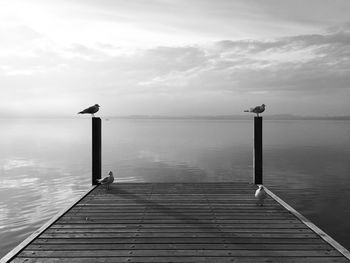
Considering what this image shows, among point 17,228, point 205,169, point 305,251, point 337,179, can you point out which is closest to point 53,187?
point 17,228

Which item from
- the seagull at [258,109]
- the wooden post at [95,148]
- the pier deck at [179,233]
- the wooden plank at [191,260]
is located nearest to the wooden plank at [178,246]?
the pier deck at [179,233]

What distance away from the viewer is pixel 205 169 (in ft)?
95.8

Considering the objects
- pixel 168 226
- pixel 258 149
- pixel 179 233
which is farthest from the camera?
pixel 258 149

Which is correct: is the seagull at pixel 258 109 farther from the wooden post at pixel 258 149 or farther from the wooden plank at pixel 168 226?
the wooden plank at pixel 168 226

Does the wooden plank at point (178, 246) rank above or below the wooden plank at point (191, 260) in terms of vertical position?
above

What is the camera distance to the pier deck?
516cm

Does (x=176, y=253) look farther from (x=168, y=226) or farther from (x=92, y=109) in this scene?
(x=92, y=109)

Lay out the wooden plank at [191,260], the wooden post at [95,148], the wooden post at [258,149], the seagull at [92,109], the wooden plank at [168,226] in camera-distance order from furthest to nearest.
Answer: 1. the seagull at [92,109]
2. the wooden post at [95,148]
3. the wooden post at [258,149]
4. the wooden plank at [168,226]
5. the wooden plank at [191,260]

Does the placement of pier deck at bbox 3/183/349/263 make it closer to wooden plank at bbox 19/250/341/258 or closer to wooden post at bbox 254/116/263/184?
wooden plank at bbox 19/250/341/258

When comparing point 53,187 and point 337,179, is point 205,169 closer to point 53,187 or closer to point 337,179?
point 337,179

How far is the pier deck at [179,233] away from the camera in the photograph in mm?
5164

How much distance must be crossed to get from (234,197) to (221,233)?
291cm

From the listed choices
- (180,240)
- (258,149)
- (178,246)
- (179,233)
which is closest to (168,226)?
(179,233)

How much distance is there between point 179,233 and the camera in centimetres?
611
